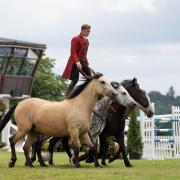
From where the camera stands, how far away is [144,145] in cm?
2989

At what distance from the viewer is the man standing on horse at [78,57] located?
17062mm

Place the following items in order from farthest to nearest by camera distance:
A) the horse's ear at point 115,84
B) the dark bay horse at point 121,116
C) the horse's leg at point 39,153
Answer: the dark bay horse at point 121,116 → the horse's leg at point 39,153 → the horse's ear at point 115,84

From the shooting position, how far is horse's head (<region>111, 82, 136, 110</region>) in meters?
16.2

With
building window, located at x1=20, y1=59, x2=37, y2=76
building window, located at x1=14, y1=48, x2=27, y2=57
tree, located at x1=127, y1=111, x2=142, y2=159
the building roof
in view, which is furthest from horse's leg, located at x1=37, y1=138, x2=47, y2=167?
building window, located at x1=20, y1=59, x2=37, y2=76

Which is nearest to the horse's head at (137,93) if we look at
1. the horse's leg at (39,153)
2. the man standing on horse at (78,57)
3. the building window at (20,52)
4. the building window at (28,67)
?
the man standing on horse at (78,57)

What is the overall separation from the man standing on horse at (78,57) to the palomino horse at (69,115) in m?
0.98

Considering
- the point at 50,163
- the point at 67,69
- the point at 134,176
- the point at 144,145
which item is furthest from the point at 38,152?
the point at 144,145

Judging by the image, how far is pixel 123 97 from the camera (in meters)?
16.3

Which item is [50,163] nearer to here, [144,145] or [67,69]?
[67,69]

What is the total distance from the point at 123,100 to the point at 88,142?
1246mm

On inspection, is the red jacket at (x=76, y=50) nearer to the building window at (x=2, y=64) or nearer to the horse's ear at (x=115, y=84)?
the horse's ear at (x=115, y=84)

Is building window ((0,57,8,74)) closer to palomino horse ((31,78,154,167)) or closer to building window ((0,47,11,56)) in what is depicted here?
building window ((0,47,11,56))

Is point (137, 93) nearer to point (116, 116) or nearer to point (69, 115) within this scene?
point (116, 116)

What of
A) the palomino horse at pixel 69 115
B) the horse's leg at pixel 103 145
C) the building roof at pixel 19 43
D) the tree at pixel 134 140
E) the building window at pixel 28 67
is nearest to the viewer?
the palomino horse at pixel 69 115
